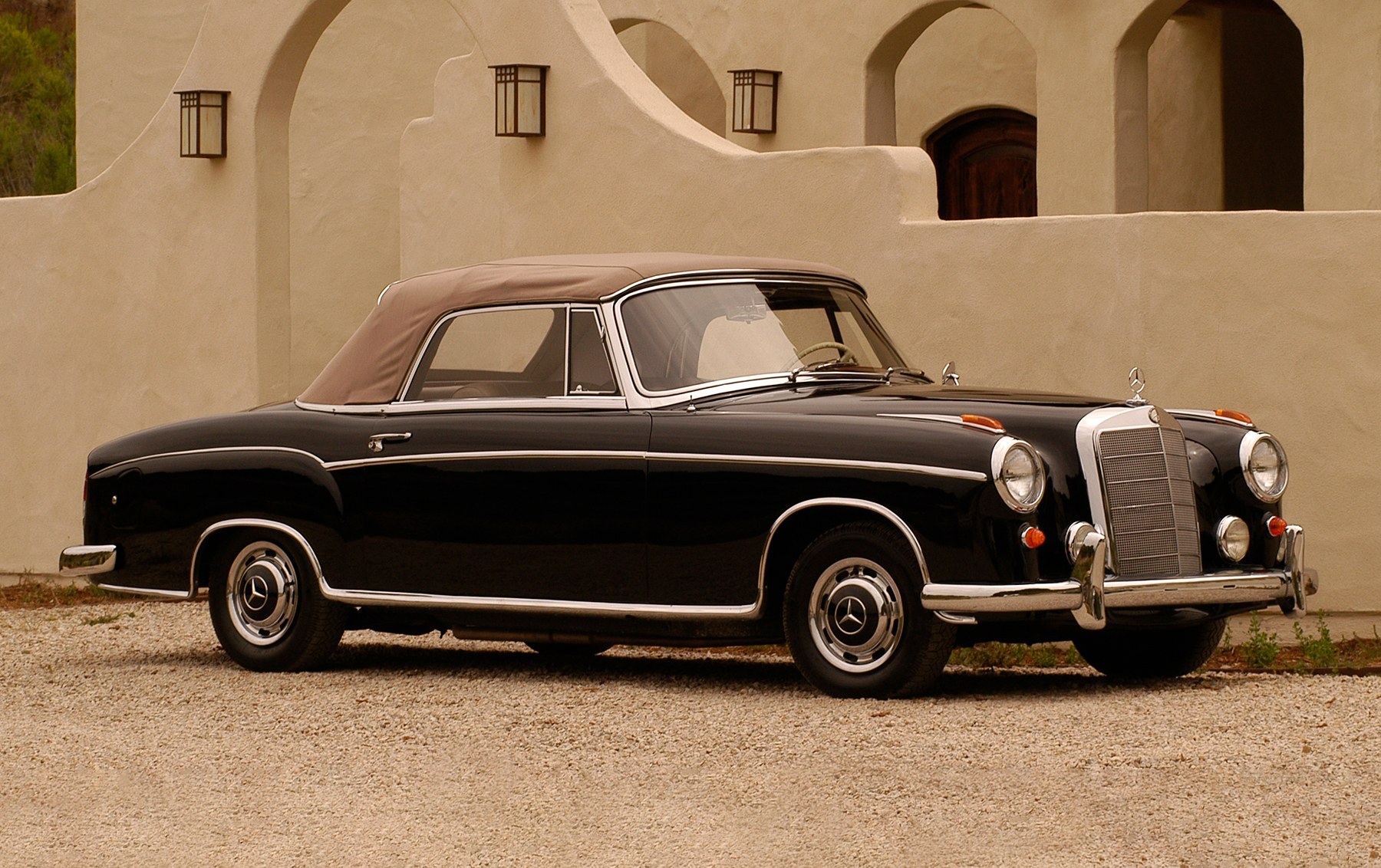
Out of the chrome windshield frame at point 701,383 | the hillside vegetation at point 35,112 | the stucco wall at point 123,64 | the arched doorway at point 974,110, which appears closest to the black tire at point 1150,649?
the chrome windshield frame at point 701,383

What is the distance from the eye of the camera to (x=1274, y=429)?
9594 millimetres

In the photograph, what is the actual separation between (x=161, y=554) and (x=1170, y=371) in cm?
492

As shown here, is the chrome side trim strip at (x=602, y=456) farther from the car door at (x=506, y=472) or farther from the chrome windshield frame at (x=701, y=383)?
the chrome windshield frame at (x=701, y=383)

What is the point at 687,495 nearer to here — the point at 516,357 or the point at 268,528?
the point at 516,357

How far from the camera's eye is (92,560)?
8.61 m

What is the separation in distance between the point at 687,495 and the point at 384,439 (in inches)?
59.0

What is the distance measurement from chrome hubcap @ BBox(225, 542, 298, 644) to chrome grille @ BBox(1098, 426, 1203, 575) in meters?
3.49

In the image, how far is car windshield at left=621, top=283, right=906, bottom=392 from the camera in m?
7.61

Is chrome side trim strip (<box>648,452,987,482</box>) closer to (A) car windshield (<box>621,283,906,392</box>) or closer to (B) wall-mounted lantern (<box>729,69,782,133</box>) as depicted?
(A) car windshield (<box>621,283,906,392</box>)

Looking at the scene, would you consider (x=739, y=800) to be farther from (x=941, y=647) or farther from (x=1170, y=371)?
(x=1170, y=371)

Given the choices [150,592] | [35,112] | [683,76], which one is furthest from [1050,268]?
[35,112]

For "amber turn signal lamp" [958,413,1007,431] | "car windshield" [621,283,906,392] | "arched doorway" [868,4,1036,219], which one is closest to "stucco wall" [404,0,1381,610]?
"car windshield" [621,283,906,392]

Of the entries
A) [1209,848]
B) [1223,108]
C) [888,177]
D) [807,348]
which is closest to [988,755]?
[1209,848]

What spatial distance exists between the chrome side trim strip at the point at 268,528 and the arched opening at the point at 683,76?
10433mm
